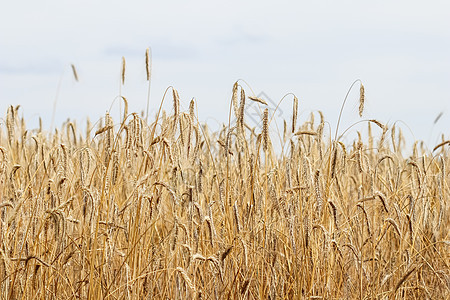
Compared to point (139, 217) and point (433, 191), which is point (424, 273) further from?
point (139, 217)

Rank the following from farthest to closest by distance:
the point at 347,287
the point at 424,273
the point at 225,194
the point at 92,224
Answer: the point at 424,273
the point at 225,194
the point at 347,287
the point at 92,224

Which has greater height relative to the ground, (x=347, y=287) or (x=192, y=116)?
(x=192, y=116)

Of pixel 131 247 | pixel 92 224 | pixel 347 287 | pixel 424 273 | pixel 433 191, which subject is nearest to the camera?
pixel 92 224

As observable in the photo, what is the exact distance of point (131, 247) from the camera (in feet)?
7.06

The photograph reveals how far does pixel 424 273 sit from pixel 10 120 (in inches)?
82.0

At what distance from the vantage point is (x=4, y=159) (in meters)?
2.37

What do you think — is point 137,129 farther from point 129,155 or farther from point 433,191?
point 433,191

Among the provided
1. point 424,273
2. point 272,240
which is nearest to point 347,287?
point 272,240

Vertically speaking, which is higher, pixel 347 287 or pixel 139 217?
pixel 139 217

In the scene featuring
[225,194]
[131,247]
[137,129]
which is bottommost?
[131,247]

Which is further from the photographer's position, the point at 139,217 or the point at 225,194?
the point at 225,194

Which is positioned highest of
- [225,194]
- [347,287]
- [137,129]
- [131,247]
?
[137,129]

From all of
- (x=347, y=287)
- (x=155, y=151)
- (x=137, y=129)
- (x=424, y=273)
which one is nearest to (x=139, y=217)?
(x=137, y=129)

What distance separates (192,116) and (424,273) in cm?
148
